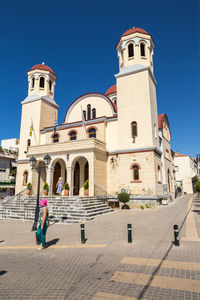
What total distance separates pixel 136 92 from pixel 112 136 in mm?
5325

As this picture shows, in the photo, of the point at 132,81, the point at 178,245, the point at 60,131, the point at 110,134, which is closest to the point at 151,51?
the point at 132,81

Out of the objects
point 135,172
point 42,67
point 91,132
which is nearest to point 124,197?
point 135,172

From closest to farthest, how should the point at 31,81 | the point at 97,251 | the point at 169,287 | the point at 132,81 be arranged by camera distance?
the point at 169,287
the point at 97,251
the point at 132,81
the point at 31,81

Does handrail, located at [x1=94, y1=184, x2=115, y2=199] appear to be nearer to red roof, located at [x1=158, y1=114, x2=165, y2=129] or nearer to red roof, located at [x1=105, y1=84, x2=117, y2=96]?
red roof, located at [x1=158, y1=114, x2=165, y2=129]

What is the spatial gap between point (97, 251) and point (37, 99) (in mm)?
23866

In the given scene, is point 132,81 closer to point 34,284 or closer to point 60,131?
point 60,131

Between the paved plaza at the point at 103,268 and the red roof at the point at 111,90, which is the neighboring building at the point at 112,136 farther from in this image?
the red roof at the point at 111,90

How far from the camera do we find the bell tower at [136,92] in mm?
19953

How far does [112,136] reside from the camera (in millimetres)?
21875

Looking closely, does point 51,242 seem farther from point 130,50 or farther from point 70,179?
point 130,50

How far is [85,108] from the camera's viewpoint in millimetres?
25109

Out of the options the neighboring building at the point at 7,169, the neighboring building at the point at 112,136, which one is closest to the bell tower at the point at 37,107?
the neighboring building at the point at 112,136

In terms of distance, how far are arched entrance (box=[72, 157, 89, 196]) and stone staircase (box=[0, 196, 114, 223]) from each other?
13.7 ft

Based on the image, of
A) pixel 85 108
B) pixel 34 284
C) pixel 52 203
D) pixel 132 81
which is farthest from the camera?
pixel 85 108
